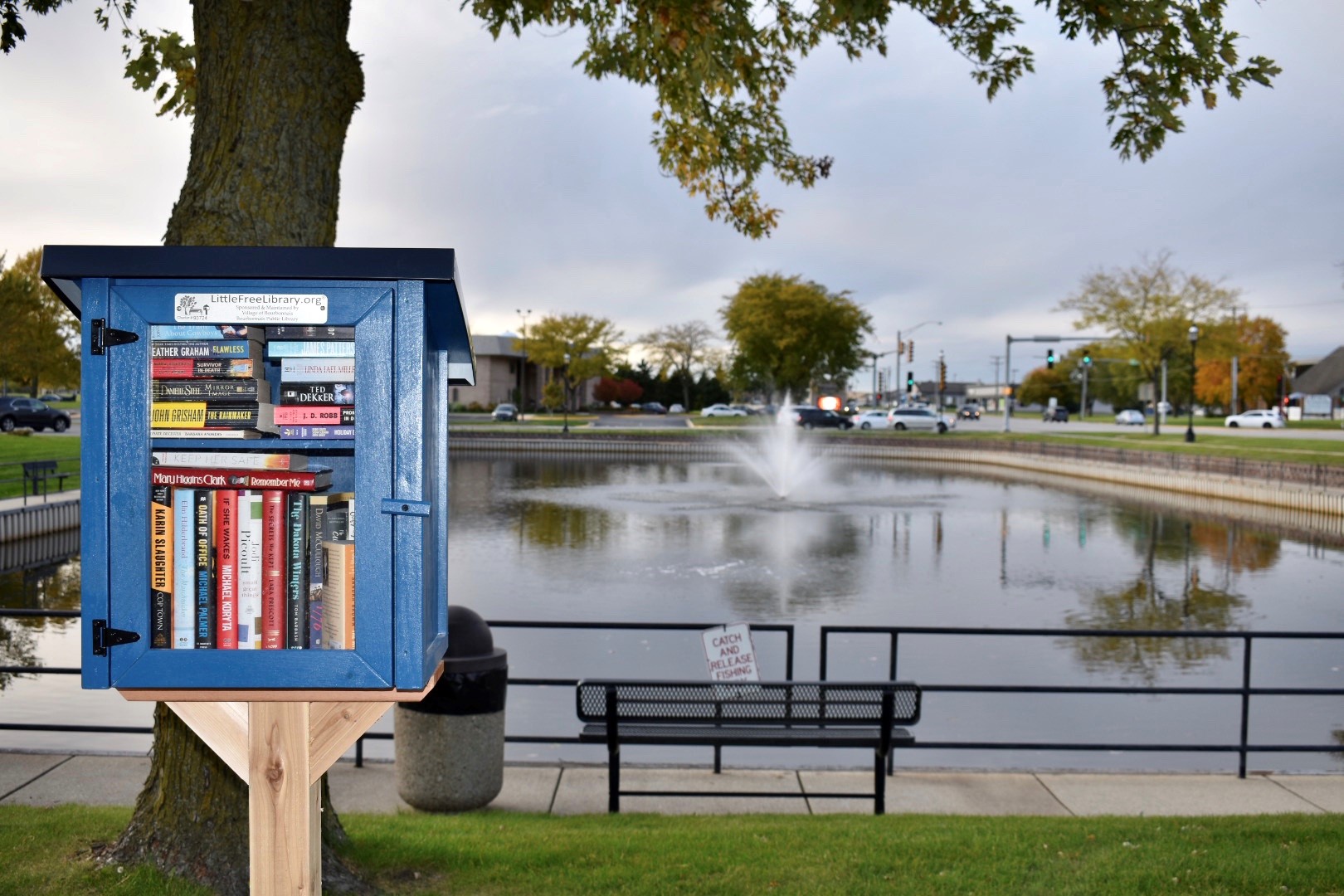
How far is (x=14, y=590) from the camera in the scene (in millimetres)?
17266

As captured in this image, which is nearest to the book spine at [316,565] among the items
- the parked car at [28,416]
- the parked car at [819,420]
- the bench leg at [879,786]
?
the bench leg at [879,786]

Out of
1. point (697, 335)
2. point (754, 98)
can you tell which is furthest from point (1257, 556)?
point (697, 335)

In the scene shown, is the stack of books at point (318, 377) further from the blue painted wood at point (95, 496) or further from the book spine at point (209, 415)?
the blue painted wood at point (95, 496)

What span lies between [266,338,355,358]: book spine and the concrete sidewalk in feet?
14.3

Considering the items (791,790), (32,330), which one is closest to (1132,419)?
(32,330)

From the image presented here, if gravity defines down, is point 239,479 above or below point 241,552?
above

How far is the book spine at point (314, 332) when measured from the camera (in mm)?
3061

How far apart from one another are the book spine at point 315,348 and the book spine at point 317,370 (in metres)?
0.01

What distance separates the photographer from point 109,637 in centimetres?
300

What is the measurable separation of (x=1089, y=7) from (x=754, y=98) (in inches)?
167

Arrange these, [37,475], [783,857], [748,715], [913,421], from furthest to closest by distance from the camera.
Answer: [913,421], [37,475], [748,715], [783,857]

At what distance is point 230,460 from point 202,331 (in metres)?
0.39

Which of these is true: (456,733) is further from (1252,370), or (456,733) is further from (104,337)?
(1252,370)

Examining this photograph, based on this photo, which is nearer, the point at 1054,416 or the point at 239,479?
the point at 239,479
